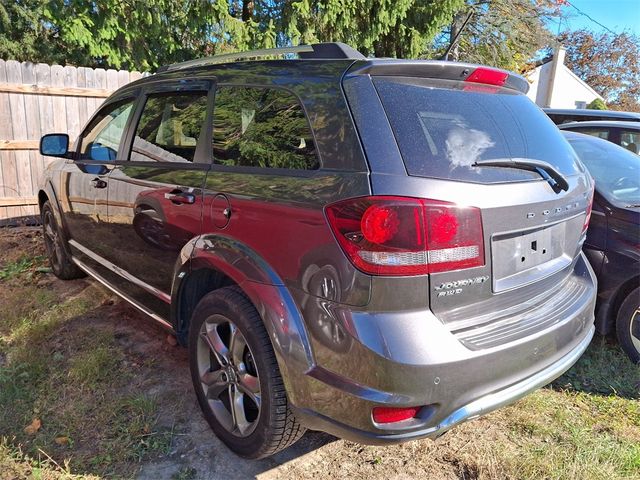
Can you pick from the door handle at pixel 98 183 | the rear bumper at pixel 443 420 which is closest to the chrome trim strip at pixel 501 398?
the rear bumper at pixel 443 420

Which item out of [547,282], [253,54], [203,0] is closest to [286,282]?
[547,282]

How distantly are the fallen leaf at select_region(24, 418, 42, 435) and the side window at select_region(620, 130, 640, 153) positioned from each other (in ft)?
19.2

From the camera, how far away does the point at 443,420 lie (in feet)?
5.93

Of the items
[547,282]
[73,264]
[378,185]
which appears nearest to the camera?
[378,185]

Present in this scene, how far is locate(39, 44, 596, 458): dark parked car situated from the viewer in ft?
5.69

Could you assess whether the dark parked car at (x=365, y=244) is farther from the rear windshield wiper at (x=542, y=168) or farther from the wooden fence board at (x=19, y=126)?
the wooden fence board at (x=19, y=126)

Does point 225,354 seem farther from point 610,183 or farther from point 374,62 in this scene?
point 610,183

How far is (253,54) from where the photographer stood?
105 inches

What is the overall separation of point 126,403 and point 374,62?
224 centimetres

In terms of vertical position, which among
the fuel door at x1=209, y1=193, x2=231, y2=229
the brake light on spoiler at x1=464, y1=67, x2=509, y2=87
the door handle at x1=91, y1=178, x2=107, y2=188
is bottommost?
the door handle at x1=91, y1=178, x2=107, y2=188

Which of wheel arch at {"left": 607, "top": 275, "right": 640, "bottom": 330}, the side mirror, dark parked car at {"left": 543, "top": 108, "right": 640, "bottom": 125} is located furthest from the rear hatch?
dark parked car at {"left": 543, "top": 108, "right": 640, "bottom": 125}

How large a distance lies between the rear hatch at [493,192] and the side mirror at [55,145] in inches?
129

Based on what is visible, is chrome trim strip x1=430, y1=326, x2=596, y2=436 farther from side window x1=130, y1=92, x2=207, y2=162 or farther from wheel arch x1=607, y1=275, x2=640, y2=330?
side window x1=130, y1=92, x2=207, y2=162

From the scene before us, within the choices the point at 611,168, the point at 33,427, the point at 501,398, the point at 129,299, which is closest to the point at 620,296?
the point at 611,168
